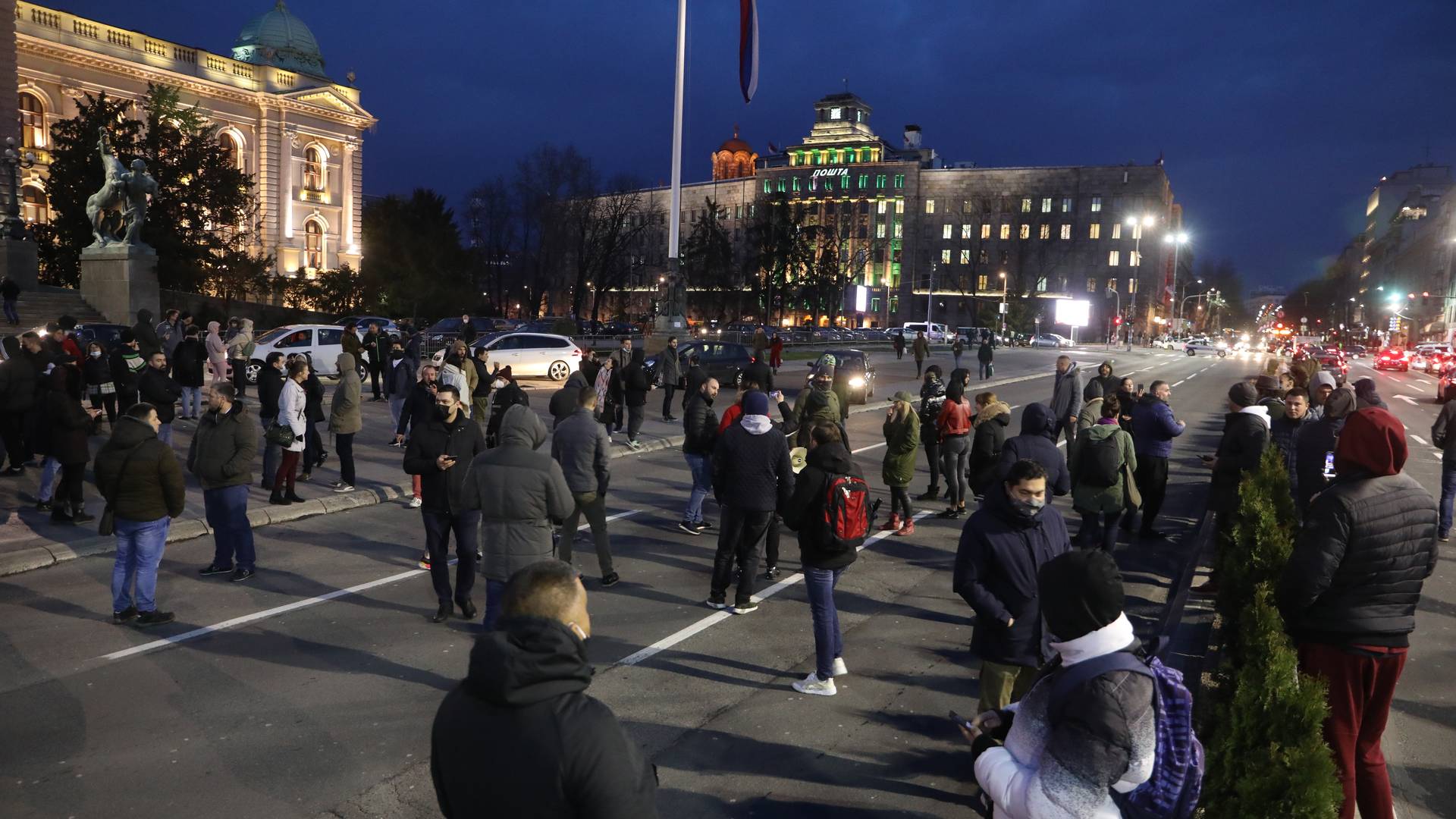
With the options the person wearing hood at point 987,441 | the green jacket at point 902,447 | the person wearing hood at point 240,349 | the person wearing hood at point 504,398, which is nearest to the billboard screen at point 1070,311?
the person wearing hood at point 240,349

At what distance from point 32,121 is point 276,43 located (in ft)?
70.7

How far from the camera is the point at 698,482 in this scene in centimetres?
1082

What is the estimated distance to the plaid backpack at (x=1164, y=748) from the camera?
2.69 metres

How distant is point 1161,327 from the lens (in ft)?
431

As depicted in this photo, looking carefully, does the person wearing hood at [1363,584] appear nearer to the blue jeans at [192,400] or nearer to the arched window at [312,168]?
the blue jeans at [192,400]

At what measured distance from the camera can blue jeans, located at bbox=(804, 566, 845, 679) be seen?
6129 mm

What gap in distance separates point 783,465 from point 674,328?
70.8 ft

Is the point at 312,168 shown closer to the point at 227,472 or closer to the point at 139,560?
the point at 227,472

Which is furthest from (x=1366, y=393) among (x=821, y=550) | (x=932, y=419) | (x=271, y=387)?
(x=271, y=387)

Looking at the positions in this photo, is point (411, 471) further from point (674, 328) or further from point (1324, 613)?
point (674, 328)

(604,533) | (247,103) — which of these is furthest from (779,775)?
(247,103)

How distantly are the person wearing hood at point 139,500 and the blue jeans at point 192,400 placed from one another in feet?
36.3

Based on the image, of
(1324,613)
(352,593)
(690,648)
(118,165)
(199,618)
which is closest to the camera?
(1324,613)

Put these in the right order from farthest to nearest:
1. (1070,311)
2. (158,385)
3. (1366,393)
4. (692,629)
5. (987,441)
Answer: (1070,311) < (158,385) < (1366,393) < (987,441) < (692,629)
